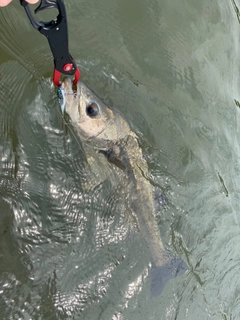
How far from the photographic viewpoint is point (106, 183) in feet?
14.5

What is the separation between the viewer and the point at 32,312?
3.72 m

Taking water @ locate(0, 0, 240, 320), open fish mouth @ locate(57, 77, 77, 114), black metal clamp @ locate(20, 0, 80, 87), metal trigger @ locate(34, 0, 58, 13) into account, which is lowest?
water @ locate(0, 0, 240, 320)

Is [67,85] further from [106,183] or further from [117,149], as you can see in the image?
[106,183]

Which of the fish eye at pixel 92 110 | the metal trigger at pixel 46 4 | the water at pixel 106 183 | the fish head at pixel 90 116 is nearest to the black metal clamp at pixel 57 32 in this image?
the metal trigger at pixel 46 4

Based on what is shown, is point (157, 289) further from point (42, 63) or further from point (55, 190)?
point (42, 63)

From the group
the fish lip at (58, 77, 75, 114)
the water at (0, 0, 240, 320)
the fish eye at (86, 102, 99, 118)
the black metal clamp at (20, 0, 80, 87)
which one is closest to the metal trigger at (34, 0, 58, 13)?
the black metal clamp at (20, 0, 80, 87)

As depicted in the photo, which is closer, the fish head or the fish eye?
the fish head

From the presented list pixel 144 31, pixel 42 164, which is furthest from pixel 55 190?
pixel 144 31

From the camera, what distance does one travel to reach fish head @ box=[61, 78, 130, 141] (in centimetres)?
379

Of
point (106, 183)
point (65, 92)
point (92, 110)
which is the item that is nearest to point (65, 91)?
point (65, 92)

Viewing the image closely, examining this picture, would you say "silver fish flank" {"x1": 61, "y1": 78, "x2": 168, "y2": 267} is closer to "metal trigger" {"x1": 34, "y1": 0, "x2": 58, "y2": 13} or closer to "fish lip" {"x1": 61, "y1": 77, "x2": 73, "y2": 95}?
"fish lip" {"x1": 61, "y1": 77, "x2": 73, "y2": 95}

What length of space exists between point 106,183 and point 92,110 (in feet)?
3.03

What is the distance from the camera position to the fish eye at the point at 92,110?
3.94 metres

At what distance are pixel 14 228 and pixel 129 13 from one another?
3089 mm
